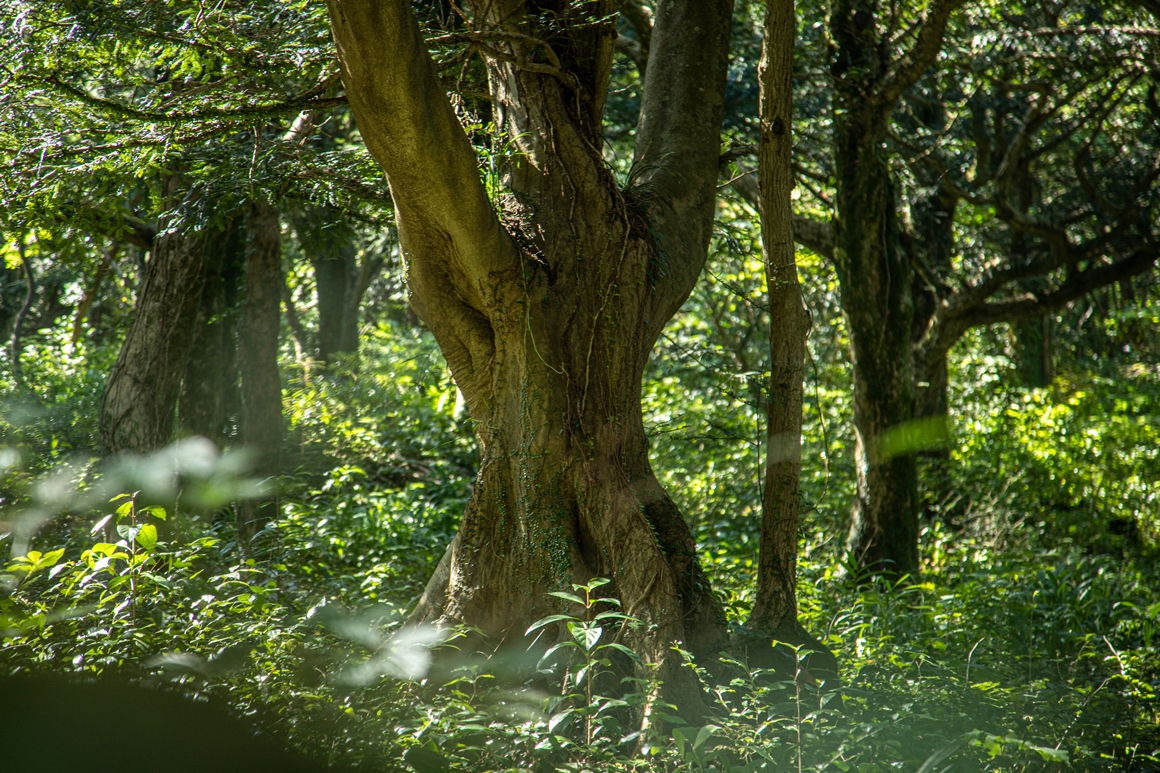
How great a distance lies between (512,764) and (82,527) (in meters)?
4.07

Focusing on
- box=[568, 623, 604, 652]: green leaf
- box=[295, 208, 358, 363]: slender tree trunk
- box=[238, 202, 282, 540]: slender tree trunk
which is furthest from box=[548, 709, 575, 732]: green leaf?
box=[295, 208, 358, 363]: slender tree trunk

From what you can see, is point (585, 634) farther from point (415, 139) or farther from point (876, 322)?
point (876, 322)

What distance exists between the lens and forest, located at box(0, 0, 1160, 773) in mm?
3156

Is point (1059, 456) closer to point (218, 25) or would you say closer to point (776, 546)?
point (776, 546)

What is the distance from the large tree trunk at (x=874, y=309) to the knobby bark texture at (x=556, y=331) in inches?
118

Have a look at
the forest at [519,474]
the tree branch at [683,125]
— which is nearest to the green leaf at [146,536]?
the forest at [519,474]

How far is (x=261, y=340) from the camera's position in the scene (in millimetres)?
6953

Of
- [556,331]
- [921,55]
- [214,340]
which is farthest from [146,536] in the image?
[921,55]

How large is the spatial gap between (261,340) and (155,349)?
0.78 metres

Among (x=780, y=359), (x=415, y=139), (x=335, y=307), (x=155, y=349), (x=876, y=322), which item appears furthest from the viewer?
(x=335, y=307)

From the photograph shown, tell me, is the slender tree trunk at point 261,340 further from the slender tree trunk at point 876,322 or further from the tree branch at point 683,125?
the slender tree trunk at point 876,322

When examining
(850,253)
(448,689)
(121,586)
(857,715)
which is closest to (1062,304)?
(850,253)

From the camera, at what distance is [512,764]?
2.97m

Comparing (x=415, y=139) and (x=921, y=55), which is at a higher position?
(x=921, y=55)
